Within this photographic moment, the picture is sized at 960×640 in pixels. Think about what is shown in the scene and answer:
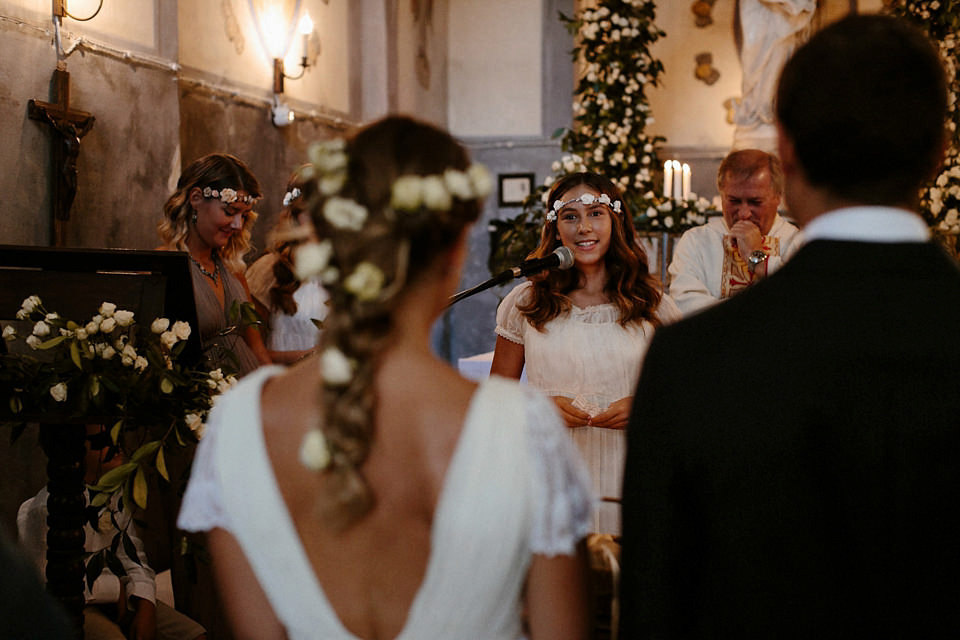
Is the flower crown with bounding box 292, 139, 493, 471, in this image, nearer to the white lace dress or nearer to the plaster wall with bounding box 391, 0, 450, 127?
the white lace dress

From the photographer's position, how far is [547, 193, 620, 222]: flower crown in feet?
10.5

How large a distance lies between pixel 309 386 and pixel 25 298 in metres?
1.59

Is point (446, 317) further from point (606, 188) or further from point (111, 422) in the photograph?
point (111, 422)

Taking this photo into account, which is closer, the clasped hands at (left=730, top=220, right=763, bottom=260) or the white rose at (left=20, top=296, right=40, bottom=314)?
the white rose at (left=20, top=296, right=40, bottom=314)

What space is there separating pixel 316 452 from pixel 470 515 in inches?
8.2

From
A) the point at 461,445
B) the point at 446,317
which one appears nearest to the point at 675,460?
the point at 461,445

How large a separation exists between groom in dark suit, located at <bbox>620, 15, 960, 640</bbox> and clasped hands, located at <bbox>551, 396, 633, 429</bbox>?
6.02ft

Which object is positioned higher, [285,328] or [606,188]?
[606,188]

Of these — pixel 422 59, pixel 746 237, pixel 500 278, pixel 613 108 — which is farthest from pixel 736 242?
pixel 422 59

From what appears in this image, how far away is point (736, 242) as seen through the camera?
Answer: 3.68 meters

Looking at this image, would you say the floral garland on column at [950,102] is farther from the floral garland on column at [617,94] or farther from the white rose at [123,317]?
the white rose at [123,317]

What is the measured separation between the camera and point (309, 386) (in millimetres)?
1201

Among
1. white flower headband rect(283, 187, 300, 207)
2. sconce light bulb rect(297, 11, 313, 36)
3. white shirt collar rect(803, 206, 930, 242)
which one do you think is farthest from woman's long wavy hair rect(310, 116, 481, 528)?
sconce light bulb rect(297, 11, 313, 36)

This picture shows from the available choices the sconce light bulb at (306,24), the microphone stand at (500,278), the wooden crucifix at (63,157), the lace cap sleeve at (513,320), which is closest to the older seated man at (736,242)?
the lace cap sleeve at (513,320)
